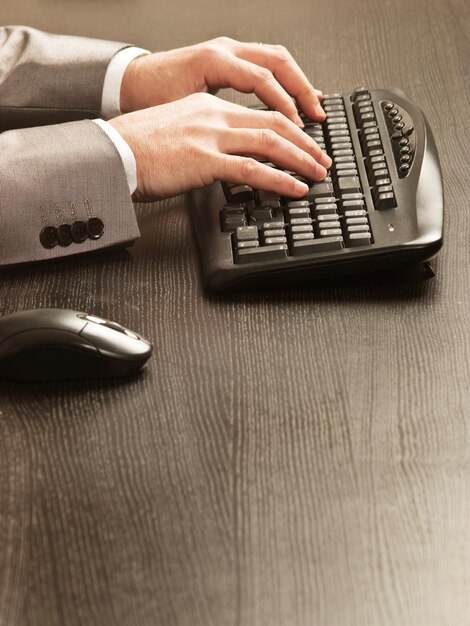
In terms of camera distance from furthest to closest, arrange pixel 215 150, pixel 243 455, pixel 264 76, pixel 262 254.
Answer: pixel 264 76 < pixel 215 150 < pixel 262 254 < pixel 243 455

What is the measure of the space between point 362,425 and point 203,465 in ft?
0.47

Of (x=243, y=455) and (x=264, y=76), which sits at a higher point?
(x=264, y=76)

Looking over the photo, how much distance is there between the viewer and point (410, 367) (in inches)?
30.5

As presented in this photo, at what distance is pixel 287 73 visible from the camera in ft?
3.57

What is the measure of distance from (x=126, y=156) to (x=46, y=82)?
0.88 ft

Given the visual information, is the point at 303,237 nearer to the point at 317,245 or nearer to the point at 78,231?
the point at 317,245

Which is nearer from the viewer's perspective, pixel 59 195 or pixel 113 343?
pixel 113 343

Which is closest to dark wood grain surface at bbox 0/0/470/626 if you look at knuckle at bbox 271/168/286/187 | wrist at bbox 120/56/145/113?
knuckle at bbox 271/168/286/187

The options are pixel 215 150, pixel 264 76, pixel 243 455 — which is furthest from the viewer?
pixel 264 76

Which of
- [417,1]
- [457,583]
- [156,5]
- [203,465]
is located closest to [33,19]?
[156,5]

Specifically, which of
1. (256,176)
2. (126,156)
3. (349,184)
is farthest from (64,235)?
(349,184)

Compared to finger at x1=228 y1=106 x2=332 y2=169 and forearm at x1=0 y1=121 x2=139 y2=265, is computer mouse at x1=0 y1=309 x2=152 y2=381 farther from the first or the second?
finger at x1=228 y1=106 x2=332 y2=169

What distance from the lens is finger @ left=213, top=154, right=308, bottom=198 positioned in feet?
2.97

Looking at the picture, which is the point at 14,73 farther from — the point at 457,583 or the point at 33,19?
the point at 457,583
